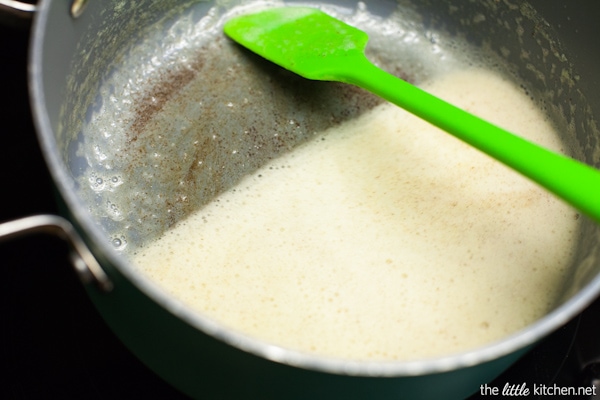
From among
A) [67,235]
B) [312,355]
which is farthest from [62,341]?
[312,355]

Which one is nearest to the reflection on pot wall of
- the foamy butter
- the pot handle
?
the foamy butter

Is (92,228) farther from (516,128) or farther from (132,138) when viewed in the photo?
(516,128)

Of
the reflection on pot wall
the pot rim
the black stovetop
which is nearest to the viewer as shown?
the pot rim

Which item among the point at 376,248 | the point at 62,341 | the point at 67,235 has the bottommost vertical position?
the point at 62,341

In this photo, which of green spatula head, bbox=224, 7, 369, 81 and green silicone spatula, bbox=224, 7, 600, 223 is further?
green spatula head, bbox=224, 7, 369, 81

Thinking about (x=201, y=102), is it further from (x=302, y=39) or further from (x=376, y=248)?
(x=376, y=248)

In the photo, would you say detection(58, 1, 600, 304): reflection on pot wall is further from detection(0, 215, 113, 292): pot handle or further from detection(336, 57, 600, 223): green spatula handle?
detection(0, 215, 113, 292): pot handle

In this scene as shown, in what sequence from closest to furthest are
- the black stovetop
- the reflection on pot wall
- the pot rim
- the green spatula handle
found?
1. the pot rim
2. the green spatula handle
3. the black stovetop
4. the reflection on pot wall
